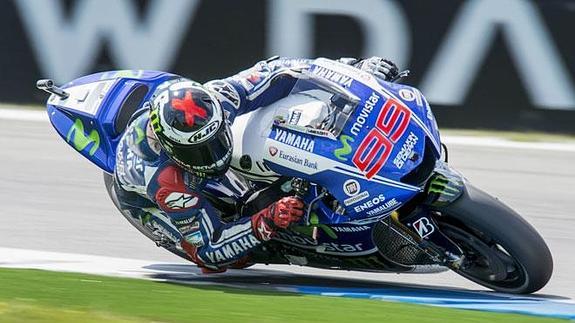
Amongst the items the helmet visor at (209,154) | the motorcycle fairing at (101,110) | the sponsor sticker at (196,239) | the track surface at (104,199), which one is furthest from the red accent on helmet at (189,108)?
the track surface at (104,199)

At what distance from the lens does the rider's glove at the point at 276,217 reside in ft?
17.7

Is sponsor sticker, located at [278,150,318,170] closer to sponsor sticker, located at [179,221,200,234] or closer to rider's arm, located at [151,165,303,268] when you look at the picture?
rider's arm, located at [151,165,303,268]

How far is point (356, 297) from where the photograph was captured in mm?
5531

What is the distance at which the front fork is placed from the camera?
18.0ft

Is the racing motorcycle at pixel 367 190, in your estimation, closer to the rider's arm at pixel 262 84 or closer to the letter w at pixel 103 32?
the rider's arm at pixel 262 84

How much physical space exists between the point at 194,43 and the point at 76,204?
3.83 metres

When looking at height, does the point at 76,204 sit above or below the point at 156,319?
below

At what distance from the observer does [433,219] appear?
18.5 ft

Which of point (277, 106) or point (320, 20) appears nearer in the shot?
point (277, 106)

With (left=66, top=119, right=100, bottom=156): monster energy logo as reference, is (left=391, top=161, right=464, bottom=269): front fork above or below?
above

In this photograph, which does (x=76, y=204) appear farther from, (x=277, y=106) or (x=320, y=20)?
(x=320, y=20)

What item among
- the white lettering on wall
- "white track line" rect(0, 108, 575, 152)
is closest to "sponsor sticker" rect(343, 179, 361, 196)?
"white track line" rect(0, 108, 575, 152)

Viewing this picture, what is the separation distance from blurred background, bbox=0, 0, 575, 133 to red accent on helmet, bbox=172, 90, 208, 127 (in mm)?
5459

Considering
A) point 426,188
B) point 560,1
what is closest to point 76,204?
point 426,188
